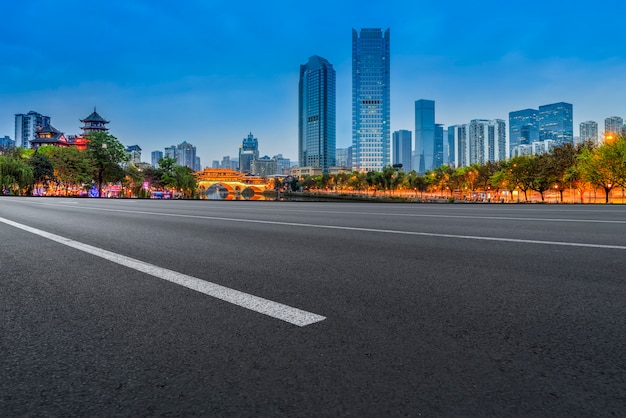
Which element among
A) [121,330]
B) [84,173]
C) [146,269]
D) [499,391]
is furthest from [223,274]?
[84,173]

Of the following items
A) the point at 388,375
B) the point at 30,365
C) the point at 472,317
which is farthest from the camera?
the point at 472,317

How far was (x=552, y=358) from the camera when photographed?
191 cm

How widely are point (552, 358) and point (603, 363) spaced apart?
212 mm

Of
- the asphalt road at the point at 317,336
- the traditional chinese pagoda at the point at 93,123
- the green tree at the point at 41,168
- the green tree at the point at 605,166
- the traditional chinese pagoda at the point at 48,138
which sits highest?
the traditional chinese pagoda at the point at 93,123

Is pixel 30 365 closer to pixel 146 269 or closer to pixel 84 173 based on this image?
pixel 146 269

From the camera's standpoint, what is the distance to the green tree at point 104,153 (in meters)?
64.5

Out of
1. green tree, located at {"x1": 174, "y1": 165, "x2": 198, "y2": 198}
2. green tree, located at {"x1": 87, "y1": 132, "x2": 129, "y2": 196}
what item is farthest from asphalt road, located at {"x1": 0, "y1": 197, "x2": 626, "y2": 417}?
green tree, located at {"x1": 174, "y1": 165, "x2": 198, "y2": 198}

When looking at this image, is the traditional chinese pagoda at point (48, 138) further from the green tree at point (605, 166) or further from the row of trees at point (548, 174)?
the green tree at point (605, 166)

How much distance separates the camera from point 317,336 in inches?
87.8

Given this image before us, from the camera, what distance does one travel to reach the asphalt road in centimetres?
158

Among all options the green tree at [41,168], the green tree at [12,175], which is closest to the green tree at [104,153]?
the green tree at [12,175]

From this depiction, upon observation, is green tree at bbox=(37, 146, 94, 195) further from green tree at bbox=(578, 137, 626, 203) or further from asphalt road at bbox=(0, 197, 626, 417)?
asphalt road at bbox=(0, 197, 626, 417)

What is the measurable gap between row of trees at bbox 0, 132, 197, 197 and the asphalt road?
65651mm

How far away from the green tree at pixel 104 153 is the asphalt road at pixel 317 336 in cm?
6791
